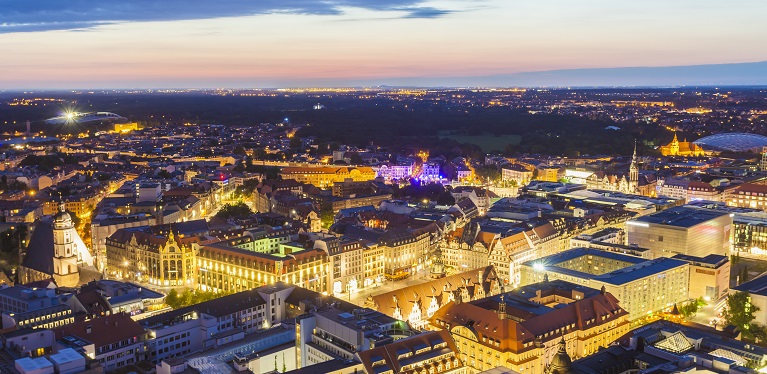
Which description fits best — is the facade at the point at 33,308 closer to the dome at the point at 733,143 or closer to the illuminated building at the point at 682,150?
the illuminated building at the point at 682,150

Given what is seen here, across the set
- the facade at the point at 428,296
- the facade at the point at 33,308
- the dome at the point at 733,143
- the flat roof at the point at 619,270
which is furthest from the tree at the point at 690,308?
the dome at the point at 733,143

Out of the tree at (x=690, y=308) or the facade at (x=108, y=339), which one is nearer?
the facade at (x=108, y=339)

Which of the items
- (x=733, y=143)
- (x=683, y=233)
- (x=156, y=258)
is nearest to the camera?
(x=156, y=258)

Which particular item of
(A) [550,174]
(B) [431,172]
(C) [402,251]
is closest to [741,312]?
(C) [402,251]

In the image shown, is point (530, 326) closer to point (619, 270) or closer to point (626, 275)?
point (626, 275)

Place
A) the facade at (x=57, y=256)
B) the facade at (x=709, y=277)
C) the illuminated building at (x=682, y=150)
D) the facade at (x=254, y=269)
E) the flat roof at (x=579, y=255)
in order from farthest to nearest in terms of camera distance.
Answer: the illuminated building at (x=682, y=150) → the flat roof at (x=579, y=255) → the facade at (x=709, y=277) → the facade at (x=57, y=256) → the facade at (x=254, y=269)

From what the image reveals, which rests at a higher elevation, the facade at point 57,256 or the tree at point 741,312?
the facade at point 57,256

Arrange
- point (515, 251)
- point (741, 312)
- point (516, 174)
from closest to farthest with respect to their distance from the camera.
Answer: point (741, 312), point (515, 251), point (516, 174)
